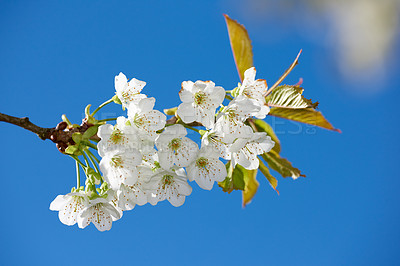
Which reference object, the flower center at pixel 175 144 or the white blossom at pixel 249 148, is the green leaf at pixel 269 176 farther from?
the flower center at pixel 175 144

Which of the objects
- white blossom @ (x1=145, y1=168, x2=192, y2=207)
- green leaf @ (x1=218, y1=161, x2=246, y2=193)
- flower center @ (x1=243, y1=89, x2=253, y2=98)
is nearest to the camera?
white blossom @ (x1=145, y1=168, x2=192, y2=207)

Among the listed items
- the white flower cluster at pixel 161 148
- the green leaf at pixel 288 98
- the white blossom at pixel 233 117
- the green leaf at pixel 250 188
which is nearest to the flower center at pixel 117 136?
the white flower cluster at pixel 161 148

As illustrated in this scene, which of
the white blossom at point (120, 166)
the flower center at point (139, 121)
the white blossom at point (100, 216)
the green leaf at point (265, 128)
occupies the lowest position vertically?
the white blossom at point (100, 216)

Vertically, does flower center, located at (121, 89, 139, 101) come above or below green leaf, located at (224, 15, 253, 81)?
below

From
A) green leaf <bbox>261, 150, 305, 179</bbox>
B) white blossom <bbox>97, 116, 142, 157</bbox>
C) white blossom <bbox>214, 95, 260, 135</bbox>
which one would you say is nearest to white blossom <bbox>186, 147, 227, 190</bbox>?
white blossom <bbox>214, 95, 260, 135</bbox>

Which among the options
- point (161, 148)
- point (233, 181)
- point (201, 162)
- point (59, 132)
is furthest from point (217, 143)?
point (59, 132)

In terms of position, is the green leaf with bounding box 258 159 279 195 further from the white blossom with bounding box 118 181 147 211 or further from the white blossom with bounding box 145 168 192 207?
the white blossom with bounding box 118 181 147 211

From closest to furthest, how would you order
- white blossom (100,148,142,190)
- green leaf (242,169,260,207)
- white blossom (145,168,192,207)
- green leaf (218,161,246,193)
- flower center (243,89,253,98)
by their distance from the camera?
white blossom (100,148,142,190) → white blossom (145,168,192,207) → flower center (243,89,253,98) → green leaf (218,161,246,193) → green leaf (242,169,260,207)
